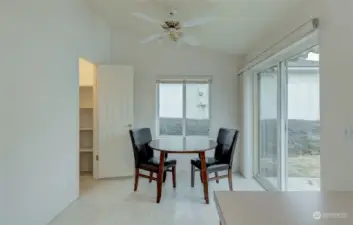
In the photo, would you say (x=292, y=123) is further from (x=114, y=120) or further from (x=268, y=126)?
(x=114, y=120)

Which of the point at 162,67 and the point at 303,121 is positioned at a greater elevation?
the point at 162,67

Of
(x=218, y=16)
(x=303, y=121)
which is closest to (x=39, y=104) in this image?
(x=218, y=16)

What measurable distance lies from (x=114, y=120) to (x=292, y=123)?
2905mm

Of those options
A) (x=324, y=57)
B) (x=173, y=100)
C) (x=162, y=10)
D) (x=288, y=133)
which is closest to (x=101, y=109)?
(x=173, y=100)

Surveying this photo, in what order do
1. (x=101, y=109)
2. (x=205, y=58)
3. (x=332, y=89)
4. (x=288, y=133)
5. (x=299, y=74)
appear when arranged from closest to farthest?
(x=332, y=89)
(x=299, y=74)
(x=288, y=133)
(x=101, y=109)
(x=205, y=58)

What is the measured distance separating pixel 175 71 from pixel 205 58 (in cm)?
63

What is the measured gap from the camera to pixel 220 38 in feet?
15.6

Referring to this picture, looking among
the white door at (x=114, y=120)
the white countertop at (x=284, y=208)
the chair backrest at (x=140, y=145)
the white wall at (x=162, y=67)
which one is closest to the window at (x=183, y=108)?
the white wall at (x=162, y=67)

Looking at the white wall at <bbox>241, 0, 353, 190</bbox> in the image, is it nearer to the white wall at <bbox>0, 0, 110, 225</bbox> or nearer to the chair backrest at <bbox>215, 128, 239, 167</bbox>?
the chair backrest at <bbox>215, 128, 239, 167</bbox>

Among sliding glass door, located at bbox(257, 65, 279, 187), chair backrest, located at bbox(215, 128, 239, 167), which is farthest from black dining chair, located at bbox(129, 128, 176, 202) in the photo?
sliding glass door, located at bbox(257, 65, 279, 187)

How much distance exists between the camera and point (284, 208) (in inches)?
48.6

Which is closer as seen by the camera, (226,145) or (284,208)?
(284,208)

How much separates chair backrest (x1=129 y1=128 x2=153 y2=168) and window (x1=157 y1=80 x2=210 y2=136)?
3.37 feet

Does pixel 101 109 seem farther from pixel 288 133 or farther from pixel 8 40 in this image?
pixel 288 133
